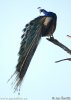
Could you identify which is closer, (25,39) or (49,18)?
(25,39)

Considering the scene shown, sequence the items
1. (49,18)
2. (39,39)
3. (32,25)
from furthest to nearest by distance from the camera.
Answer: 1. (49,18)
2. (32,25)
3. (39,39)

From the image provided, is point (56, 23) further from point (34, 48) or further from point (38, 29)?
point (34, 48)

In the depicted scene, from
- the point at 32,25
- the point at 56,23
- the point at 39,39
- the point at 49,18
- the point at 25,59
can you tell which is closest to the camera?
the point at 25,59

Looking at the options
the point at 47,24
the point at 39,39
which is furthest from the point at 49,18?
the point at 39,39

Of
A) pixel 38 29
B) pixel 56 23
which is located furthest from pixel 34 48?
pixel 56 23

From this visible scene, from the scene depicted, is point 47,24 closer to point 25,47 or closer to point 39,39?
point 39,39

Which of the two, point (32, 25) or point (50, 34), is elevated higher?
point (32, 25)
